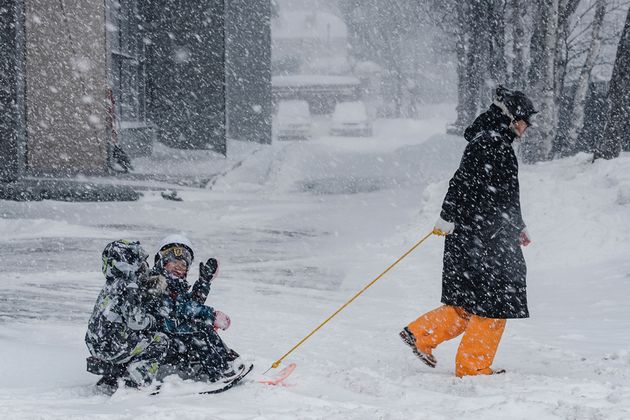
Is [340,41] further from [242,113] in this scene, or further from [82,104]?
[82,104]

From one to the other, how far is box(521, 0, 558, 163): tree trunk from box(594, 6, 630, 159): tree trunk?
3.71 metres

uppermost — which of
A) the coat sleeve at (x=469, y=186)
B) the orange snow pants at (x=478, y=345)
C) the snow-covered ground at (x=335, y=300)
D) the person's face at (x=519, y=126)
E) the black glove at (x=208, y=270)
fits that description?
the person's face at (x=519, y=126)

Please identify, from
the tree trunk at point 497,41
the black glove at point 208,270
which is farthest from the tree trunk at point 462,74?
the black glove at point 208,270

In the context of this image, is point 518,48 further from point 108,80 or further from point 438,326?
point 438,326

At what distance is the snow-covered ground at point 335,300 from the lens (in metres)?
4.96

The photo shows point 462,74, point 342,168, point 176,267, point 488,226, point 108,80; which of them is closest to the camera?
point 176,267

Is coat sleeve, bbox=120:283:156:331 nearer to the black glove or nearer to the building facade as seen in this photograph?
the black glove

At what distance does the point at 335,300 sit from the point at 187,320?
3480 mm

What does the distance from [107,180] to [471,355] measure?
1257 cm

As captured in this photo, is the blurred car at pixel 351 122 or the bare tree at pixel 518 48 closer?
the bare tree at pixel 518 48

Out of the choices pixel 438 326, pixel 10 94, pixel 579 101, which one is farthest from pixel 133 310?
pixel 579 101

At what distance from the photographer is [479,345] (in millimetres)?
5582

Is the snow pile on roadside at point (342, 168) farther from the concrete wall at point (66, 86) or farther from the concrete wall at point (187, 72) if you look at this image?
the concrete wall at point (66, 86)

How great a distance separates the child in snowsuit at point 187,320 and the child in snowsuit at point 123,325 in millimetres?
147
